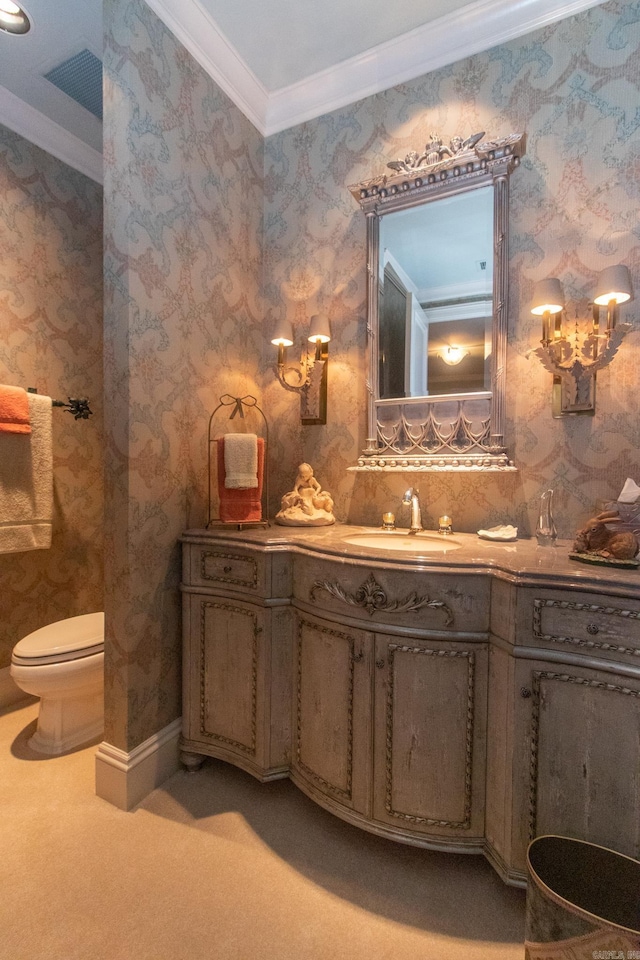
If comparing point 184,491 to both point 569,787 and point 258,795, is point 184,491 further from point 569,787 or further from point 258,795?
point 569,787

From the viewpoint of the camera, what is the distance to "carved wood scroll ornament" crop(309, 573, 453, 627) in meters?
1.28

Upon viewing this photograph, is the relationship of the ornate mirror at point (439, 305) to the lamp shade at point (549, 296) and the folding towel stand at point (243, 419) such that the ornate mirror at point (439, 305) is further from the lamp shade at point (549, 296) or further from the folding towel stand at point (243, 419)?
the folding towel stand at point (243, 419)

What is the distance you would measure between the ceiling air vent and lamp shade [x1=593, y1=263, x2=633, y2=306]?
226 cm

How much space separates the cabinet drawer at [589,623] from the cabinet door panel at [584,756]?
68mm

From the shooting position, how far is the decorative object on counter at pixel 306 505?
73.6 inches

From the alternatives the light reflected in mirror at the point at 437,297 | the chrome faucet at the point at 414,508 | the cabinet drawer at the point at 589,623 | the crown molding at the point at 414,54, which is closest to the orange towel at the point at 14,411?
the light reflected in mirror at the point at 437,297

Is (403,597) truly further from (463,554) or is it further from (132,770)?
(132,770)

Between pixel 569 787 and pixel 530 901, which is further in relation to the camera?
pixel 569 787

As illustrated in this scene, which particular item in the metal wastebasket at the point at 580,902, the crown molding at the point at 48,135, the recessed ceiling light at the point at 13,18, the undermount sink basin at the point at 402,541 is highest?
the recessed ceiling light at the point at 13,18

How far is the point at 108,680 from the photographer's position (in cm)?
166

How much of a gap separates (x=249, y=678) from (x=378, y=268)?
1.69m

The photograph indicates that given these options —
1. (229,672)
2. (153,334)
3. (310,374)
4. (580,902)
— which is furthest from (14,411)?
(580,902)

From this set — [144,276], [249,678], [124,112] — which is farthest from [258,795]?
[124,112]

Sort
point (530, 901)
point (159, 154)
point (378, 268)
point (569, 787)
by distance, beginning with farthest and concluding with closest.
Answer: point (378, 268) → point (159, 154) → point (569, 787) → point (530, 901)
